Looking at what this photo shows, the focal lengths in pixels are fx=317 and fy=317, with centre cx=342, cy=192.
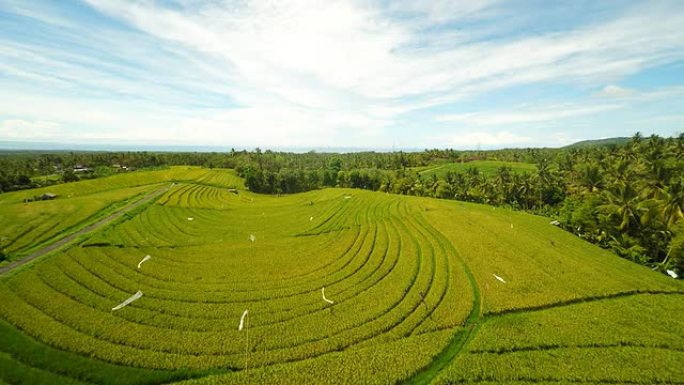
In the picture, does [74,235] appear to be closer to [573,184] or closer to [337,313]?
[337,313]

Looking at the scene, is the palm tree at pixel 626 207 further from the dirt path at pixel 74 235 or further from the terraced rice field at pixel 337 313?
the dirt path at pixel 74 235

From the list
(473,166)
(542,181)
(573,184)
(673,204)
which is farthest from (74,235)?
(473,166)

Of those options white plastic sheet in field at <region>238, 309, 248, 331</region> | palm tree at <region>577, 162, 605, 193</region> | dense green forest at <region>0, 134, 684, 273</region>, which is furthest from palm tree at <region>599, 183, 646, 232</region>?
white plastic sheet in field at <region>238, 309, 248, 331</region>

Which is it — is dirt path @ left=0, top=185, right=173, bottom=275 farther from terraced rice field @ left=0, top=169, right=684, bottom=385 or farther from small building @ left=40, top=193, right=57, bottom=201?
small building @ left=40, top=193, right=57, bottom=201

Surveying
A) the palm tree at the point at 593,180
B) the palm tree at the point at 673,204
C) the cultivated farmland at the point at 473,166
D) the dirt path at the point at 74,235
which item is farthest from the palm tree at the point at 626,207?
the cultivated farmland at the point at 473,166

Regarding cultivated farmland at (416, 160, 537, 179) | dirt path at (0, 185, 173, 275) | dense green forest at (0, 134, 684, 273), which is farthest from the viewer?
cultivated farmland at (416, 160, 537, 179)
